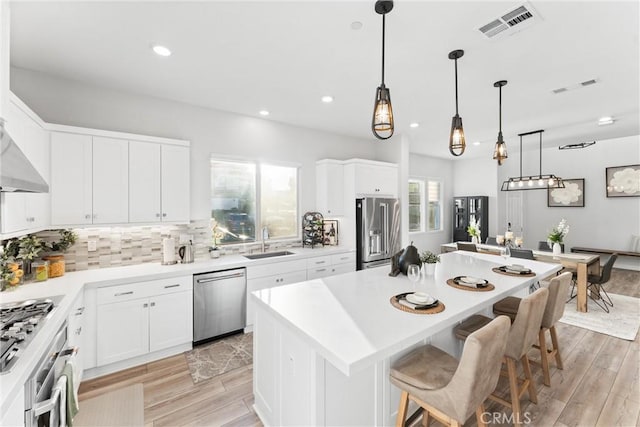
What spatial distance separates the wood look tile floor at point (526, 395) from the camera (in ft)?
6.68

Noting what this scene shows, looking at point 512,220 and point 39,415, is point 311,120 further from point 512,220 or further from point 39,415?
point 512,220

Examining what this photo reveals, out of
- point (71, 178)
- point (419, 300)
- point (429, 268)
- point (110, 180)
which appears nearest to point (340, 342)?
point (419, 300)

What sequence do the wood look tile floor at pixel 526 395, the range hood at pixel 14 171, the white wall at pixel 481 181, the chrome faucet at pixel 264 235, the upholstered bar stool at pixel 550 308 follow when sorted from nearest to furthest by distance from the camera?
the range hood at pixel 14 171, the wood look tile floor at pixel 526 395, the upholstered bar stool at pixel 550 308, the chrome faucet at pixel 264 235, the white wall at pixel 481 181

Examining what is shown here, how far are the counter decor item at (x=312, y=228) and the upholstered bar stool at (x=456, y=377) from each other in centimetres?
287

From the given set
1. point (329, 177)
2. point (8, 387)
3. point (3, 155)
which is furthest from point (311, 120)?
point (8, 387)

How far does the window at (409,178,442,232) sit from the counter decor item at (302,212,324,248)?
10.3 feet

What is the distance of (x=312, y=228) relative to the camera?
4461mm

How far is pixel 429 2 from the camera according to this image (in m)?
1.79

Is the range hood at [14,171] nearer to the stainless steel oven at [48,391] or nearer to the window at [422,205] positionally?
the stainless steel oven at [48,391]

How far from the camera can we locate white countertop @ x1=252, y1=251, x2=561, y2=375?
1265 millimetres

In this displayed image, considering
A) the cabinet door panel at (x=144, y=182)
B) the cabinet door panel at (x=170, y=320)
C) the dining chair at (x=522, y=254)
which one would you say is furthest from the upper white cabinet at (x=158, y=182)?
the dining chair at (x=522, y=254)

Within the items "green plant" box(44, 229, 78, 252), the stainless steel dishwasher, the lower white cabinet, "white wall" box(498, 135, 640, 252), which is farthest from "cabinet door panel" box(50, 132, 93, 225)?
"white wall" box(498, 135, 640, 252)

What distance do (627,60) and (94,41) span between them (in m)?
4.53

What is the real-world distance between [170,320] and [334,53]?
2991 mm
